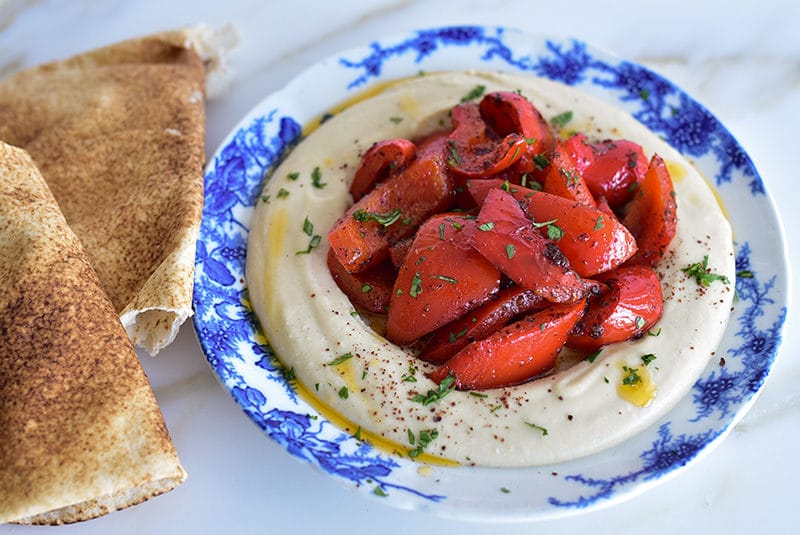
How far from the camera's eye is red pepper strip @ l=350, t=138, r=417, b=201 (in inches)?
139

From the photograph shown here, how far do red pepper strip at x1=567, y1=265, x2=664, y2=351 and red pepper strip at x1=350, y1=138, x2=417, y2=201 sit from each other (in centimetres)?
103

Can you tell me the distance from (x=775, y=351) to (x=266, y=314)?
6.58 ft

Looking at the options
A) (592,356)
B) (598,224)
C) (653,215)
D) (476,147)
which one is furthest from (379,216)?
(653,215)

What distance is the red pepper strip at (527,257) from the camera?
9.96ft

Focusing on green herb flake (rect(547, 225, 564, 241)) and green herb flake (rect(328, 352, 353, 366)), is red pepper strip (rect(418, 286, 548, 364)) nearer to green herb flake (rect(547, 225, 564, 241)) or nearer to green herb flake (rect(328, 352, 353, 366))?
green herb flake (rect(547, 225, 564, 241))

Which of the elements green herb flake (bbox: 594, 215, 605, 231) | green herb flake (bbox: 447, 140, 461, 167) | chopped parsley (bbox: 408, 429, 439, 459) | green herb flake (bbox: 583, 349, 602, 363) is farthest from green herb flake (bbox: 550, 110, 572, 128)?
chopped parsley (bbox: 408, 429, 439, 459)

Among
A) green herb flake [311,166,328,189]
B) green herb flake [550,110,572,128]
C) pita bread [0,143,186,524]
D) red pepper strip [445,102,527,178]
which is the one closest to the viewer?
pita bread [0,143,186,524]

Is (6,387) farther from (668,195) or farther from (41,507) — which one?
(668,195)

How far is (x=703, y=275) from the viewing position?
10.6 feet

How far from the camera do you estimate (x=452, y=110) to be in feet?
12.4

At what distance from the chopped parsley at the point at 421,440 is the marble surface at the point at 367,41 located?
0.90ft

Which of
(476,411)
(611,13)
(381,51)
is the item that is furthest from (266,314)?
(611,13)

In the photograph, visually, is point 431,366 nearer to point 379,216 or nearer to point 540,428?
point 540,428

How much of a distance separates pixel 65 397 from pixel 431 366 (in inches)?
53.1
